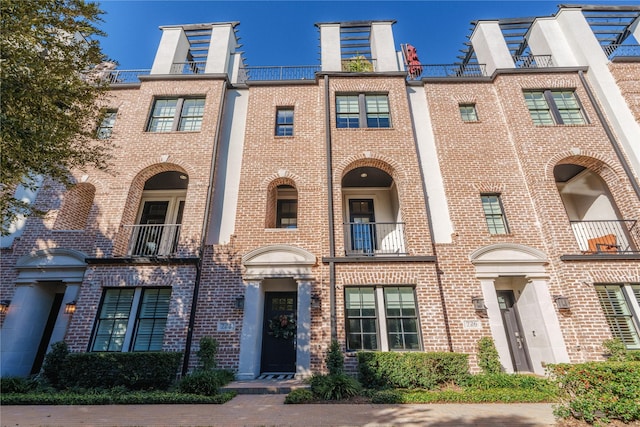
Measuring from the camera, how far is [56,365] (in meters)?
7.88

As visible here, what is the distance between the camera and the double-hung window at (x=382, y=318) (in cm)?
851

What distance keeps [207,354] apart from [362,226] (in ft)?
22.8

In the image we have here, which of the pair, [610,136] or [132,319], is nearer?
[132,319]

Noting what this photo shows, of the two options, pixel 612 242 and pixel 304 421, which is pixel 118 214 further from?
pixel 612 242

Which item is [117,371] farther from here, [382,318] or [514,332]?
[514,332]

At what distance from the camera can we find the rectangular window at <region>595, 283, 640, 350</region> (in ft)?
27.3

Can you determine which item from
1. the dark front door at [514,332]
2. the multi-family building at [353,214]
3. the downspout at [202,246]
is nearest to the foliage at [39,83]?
the multi-family building at [353,214]

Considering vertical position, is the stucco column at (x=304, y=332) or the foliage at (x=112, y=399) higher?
the stucco column at (x=304, y=332)

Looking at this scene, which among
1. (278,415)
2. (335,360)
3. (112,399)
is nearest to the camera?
(278,415)

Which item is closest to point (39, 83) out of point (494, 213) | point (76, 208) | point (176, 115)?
point (176, 115)

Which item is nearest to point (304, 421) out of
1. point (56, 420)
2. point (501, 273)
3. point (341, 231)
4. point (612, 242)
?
point (56, 420)

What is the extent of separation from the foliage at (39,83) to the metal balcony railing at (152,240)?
10.3 ft

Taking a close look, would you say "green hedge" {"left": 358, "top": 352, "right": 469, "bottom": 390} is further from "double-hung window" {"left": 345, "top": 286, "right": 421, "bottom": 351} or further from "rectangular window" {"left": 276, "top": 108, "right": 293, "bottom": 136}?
"rectangular window" {"left": 276, "top": 108, "right": 293, "bottom": 136}

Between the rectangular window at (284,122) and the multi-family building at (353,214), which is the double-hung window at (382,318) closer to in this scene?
the multi-family building at (353,214)
